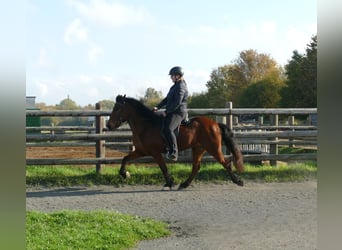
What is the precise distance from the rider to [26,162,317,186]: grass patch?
1.37m

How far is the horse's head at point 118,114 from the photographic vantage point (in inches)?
346

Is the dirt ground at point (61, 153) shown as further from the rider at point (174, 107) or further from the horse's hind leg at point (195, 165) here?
the rider at point (174, 107)

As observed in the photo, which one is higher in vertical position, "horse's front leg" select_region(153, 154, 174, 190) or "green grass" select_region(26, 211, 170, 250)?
"horse's front leg" select_region(153, 154, 174, 190)

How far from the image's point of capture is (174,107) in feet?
26.8

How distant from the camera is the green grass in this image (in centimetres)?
465

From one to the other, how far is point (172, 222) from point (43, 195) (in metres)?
3.16

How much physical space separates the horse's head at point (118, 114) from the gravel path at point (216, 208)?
1.35m

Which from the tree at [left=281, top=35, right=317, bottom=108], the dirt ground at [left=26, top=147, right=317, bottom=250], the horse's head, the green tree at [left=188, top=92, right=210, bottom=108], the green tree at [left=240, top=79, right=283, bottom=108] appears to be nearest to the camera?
the dirt ground at [left=26, top=147, right=317, bottom=250]

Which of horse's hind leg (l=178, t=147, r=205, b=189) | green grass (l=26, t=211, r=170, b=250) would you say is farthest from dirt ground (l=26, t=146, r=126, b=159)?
green grass (l=26, t=211, r=170, b=250)

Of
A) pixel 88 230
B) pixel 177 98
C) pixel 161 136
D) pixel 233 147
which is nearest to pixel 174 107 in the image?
pixel 177 98

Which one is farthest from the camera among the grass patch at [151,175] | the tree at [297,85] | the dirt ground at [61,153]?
the tree at [297,85]

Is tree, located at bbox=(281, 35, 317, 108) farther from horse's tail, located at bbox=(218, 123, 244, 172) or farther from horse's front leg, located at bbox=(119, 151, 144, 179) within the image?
horse's front leg, located at bbox=(119, 151, 144, 179)

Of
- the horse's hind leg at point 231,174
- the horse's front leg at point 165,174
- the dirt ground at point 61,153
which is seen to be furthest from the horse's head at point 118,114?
the dirt ground at point 61,153
